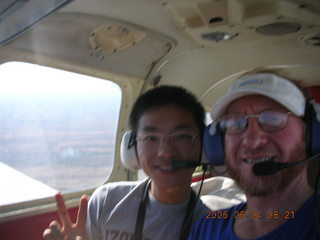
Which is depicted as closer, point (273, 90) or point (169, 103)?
point (273, 90)

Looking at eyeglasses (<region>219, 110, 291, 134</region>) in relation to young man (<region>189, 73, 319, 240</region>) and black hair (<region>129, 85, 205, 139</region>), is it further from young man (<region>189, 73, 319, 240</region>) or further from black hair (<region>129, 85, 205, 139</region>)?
black hair (<region>129, 85, 205, 139</region>)

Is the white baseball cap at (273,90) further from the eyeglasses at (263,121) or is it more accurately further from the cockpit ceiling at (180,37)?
the cockpit ceiling at (180,37)

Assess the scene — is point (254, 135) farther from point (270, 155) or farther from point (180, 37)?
point (180, 37)

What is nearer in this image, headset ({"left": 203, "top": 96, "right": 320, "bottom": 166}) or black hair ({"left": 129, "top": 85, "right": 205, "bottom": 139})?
headset ({"left": 203, "top": 96, "right": 320, "bottom": 166})

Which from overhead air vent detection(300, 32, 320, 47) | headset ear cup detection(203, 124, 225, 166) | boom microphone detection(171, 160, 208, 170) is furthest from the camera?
overhead air vent detection(300, 32, 320, 47)

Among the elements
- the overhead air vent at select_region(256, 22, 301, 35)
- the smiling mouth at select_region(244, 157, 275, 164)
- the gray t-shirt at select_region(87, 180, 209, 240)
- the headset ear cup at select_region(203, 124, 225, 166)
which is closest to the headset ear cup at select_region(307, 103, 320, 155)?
the smiling mouth at select_region(244, 157, 275, 164)

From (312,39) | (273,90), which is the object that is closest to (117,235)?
(273,90)
